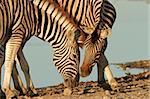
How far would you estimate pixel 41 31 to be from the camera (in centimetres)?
780

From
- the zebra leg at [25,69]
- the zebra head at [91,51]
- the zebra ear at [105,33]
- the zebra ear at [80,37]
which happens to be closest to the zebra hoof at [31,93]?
the zebra leg at [25,69]

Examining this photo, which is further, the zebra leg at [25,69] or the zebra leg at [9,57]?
the zebra leg at [25,69]

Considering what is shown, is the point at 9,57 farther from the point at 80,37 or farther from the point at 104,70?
the point at 104,70

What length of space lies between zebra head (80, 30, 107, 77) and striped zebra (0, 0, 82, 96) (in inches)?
4.9

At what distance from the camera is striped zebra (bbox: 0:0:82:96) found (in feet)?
23.7

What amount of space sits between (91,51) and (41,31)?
2.87 feet

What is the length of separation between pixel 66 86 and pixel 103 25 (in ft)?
3.92

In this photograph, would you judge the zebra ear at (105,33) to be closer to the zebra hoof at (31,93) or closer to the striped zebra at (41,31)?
the striped zebra at (41,31)

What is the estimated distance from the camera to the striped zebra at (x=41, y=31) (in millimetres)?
7215

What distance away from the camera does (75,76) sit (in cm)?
749

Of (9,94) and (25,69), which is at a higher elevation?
(25,69)

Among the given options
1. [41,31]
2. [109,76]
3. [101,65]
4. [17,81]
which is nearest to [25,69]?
[17,81]

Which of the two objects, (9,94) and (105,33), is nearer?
(9,94)

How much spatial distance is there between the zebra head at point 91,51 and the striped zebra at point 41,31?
0.41 feet
